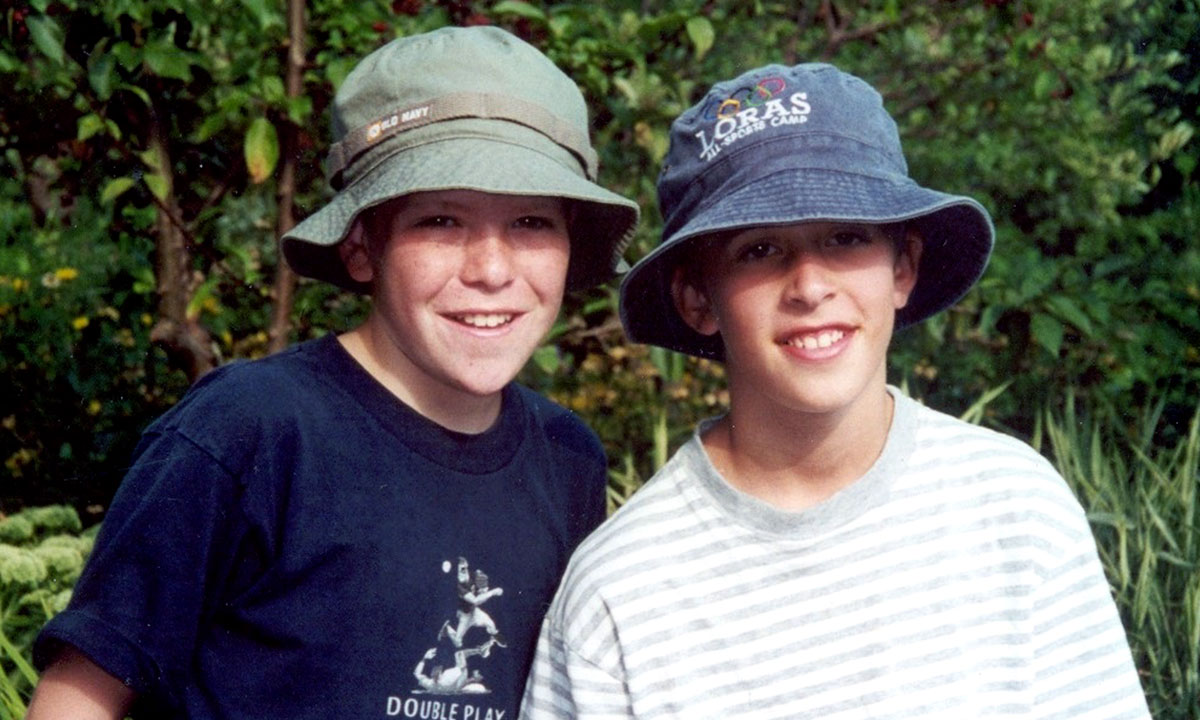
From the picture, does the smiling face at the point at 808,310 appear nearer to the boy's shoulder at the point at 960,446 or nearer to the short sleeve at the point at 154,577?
the boy's shoulder at the point at 960,446

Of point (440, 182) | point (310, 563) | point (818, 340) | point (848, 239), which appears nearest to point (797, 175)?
point (848, 239)

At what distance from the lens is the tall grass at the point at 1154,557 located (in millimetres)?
2877

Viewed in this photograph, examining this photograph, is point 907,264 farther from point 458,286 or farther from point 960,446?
point 458,286

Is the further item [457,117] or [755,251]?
[457,117]

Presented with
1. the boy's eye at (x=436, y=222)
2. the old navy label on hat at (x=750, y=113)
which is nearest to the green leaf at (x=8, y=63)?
the boy's eye at (x=436, y=222)

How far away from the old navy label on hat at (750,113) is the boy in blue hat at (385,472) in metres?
0.20

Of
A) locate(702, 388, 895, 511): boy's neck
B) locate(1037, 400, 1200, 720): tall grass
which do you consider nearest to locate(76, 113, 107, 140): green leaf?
locate(702, 388, 895, 511): boy's neck

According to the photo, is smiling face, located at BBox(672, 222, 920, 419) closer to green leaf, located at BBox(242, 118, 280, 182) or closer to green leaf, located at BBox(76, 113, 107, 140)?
green leaf, located at BBox(242, 118, 280, 182)

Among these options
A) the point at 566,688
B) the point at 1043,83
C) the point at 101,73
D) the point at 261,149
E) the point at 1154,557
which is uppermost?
the point at 1043,83

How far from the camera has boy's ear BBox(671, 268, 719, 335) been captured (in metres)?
2.25

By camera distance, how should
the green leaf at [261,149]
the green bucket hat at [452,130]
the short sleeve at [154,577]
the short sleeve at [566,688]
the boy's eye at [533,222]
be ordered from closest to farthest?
the short sleeve at [154,577] → the short sleeve at [566,688] → the green bucket hat at [452,130] → the boy's eye at [533,222] → the green leaf at [261,149]

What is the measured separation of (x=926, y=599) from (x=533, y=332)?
2.35ft

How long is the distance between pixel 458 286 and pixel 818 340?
1.77 feet

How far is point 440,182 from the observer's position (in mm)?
2092
